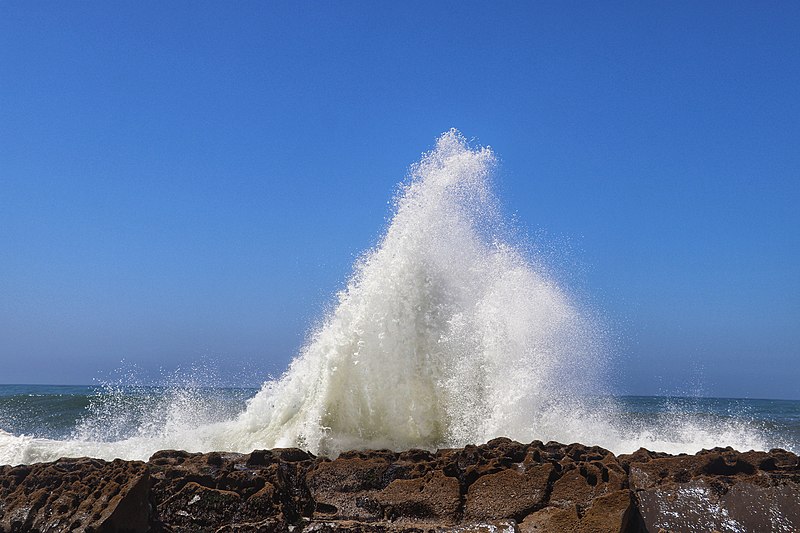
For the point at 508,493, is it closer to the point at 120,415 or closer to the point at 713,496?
the point at 713,496

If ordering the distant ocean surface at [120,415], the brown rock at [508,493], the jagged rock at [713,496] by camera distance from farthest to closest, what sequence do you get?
1. the distant ocean surface at [120,415]
2. the brown rock at [508,493]
3. the jagged rock at [713,496]

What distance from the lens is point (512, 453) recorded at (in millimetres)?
5605

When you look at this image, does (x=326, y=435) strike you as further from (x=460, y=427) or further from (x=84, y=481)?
(x=84, y=481)

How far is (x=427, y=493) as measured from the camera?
17.1ft

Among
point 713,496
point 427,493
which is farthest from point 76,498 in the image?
point 713,496

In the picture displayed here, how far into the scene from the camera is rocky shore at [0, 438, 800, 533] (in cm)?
462

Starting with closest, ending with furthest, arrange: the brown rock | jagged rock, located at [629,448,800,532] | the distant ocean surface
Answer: jagged rock, located at [629,448,800,532]
the brown rock
the distant ocean surface

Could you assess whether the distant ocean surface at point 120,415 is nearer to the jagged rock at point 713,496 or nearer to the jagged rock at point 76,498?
the jagged rock at point 713,496

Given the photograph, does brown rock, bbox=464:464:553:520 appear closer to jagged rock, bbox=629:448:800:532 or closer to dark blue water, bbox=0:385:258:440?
jagged rock, bbox=629:448:800:532

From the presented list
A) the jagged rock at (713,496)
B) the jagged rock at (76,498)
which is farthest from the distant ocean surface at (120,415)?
the jagged rock at (76,498)

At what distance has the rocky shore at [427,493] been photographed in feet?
15.2

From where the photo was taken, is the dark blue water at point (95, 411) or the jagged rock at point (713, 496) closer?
the jagged rock at point (713, 496)

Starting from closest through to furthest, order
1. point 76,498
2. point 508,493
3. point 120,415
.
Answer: point 508,493 < point 76,498 < point 120,415

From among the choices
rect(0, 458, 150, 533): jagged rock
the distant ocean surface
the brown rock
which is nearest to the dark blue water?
the distant ocean surface
